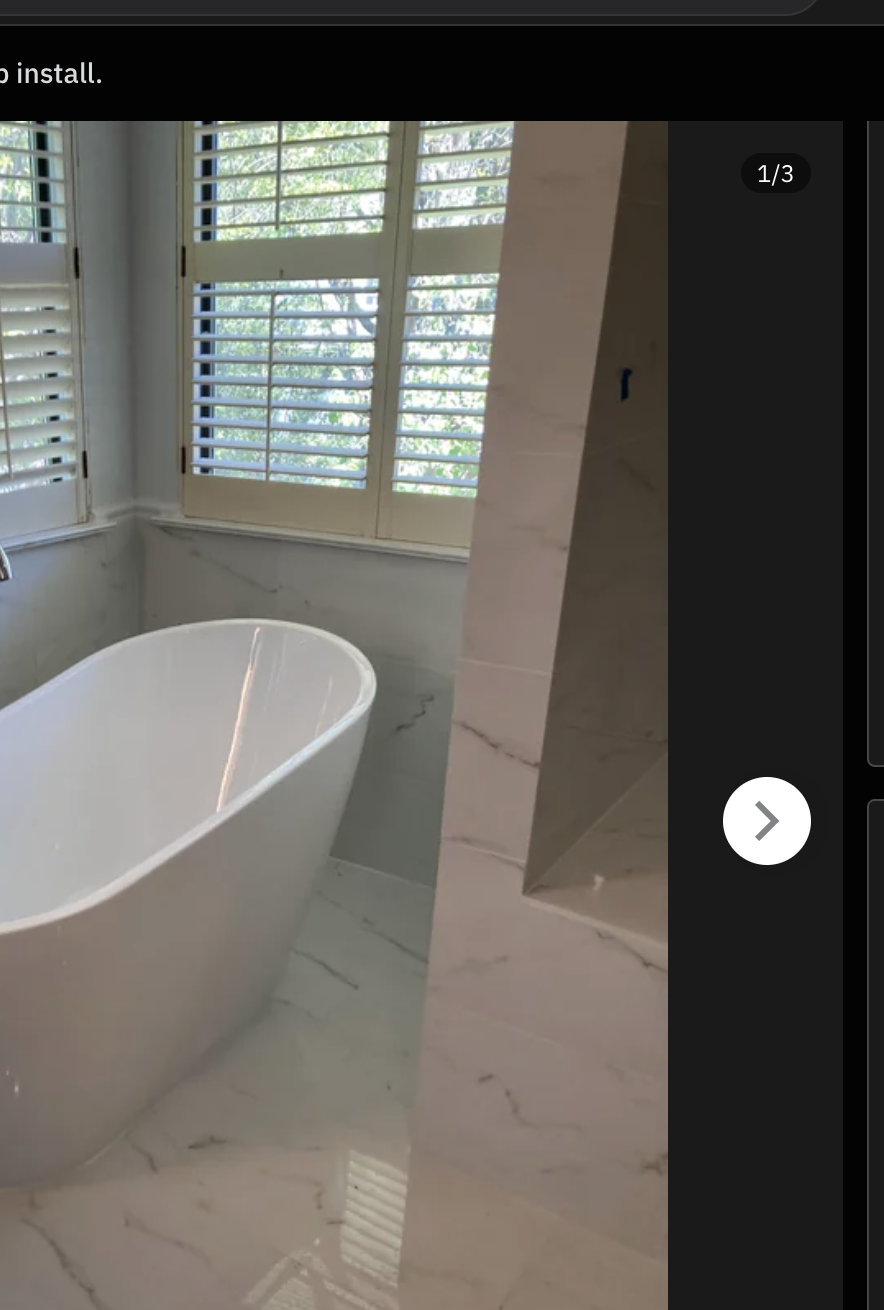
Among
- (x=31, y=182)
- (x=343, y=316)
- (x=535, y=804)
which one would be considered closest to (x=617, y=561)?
(x=535, y=804)

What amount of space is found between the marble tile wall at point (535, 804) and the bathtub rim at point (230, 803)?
1.13ft

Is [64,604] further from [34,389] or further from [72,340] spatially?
[72,340]

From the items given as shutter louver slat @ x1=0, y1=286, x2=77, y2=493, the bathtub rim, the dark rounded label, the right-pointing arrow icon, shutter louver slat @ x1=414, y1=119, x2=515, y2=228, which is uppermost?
shutter louver slat @ x1=414, y1=119, x2=515, y2=228

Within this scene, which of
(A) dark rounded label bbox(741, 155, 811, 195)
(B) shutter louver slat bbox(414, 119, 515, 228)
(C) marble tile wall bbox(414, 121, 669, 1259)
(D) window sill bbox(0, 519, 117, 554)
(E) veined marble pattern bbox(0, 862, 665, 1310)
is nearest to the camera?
(A) dark rounded label bbox(741, 155, 811, 195)

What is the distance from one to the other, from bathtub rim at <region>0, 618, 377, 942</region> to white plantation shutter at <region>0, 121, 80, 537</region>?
1.44 feet

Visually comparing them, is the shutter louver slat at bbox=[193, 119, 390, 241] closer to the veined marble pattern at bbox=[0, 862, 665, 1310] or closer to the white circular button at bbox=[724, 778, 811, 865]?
the veined marble pattern at bbox=[0, 862, 665, 1310]

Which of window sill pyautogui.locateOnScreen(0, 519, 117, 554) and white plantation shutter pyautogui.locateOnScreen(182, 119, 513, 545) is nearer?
white plantation shutter pyautogui.locateOnScreen(182, 119, 513, 545)

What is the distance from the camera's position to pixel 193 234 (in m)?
2.25

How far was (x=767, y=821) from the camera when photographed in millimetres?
432

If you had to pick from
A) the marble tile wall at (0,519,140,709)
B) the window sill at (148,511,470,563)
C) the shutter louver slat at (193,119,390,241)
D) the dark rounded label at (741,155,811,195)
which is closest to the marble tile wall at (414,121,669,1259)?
the dark rounded label at (741,155,811,195)

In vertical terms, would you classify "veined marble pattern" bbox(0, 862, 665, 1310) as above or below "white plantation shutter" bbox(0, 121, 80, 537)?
below

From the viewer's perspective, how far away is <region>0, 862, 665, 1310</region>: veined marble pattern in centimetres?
131

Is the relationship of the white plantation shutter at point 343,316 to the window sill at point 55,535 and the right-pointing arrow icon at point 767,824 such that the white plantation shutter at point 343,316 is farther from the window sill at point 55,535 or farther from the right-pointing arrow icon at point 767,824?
the right-pointing arrow icon at point 767,824

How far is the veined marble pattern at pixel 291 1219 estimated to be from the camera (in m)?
1.31
